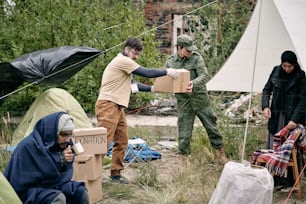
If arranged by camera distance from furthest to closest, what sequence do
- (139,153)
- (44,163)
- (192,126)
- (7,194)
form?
(192,126), (139,153), (44,163), (7,194)

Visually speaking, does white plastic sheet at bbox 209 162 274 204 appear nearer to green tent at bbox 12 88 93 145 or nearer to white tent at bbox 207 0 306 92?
white tent at bbox 207 0 306 92

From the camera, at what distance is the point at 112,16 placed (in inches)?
467

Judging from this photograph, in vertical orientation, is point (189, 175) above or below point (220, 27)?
below

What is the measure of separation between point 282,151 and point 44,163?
2.89 m

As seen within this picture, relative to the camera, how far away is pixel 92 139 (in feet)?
22.0

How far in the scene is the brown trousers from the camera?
733 centimetres

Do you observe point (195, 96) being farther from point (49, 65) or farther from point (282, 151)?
point (49, 65)

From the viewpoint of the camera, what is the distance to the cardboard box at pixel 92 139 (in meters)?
6.60

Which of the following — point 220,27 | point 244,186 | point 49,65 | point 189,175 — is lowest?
point 189,175

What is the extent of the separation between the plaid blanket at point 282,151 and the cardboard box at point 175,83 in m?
1.20

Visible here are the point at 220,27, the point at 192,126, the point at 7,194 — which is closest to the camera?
the point at 7,194

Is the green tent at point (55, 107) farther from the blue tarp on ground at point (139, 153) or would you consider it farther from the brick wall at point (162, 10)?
the brick wall at point (162, 10)

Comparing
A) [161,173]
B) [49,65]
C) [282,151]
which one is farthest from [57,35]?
[282,151]

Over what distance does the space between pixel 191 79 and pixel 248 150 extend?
1.19 m
